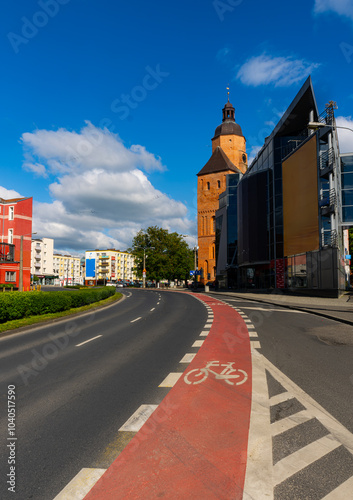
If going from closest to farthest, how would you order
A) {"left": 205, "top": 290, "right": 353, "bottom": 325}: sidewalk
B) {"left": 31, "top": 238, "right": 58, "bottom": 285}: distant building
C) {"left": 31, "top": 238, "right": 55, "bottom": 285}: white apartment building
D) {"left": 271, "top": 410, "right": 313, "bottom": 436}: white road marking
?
{"left": 271, "top": 410, "right": 313, "bottom": 436}: white road marking, {"left": 205, "top": 290, "right": 353, "bottom": 325}: sidewalk, {"left": 31, "top": 238, "right": 55, "bottom": 285}: white apartment building, {"left": 31, "top": 238, "right": 58, "bottom": 285}: distant building

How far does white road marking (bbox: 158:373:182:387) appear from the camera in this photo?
618 cm

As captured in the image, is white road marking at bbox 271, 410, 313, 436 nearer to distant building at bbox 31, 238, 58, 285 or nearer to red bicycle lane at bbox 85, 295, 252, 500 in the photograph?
red bicycle lane at bbox 85, 295, 252, 500

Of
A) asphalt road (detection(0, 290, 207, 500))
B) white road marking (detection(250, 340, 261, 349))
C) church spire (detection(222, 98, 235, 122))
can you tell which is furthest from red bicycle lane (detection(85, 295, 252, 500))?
church spire (detection(222, 98, 235, 122))

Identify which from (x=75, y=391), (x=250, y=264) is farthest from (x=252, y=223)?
(x=75, y=391)

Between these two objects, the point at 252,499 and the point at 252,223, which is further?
the point at 252,223

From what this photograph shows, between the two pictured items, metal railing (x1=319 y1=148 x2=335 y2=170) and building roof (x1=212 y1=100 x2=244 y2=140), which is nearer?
metal railing (x1=319 y1=148 x2=335 y2=170)

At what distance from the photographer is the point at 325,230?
32.3 metres

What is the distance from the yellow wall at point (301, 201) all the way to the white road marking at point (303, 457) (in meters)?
30.9

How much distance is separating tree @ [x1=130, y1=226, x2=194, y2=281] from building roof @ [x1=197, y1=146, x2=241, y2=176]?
696 inches

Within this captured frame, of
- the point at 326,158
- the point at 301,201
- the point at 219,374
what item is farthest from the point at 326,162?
the point at 219,374

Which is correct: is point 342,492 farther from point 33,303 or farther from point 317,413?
point 33,303

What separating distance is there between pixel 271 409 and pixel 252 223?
4614 centimetres

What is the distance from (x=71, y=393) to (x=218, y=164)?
8644 cm

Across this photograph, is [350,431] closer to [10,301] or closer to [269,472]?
[269,472]
